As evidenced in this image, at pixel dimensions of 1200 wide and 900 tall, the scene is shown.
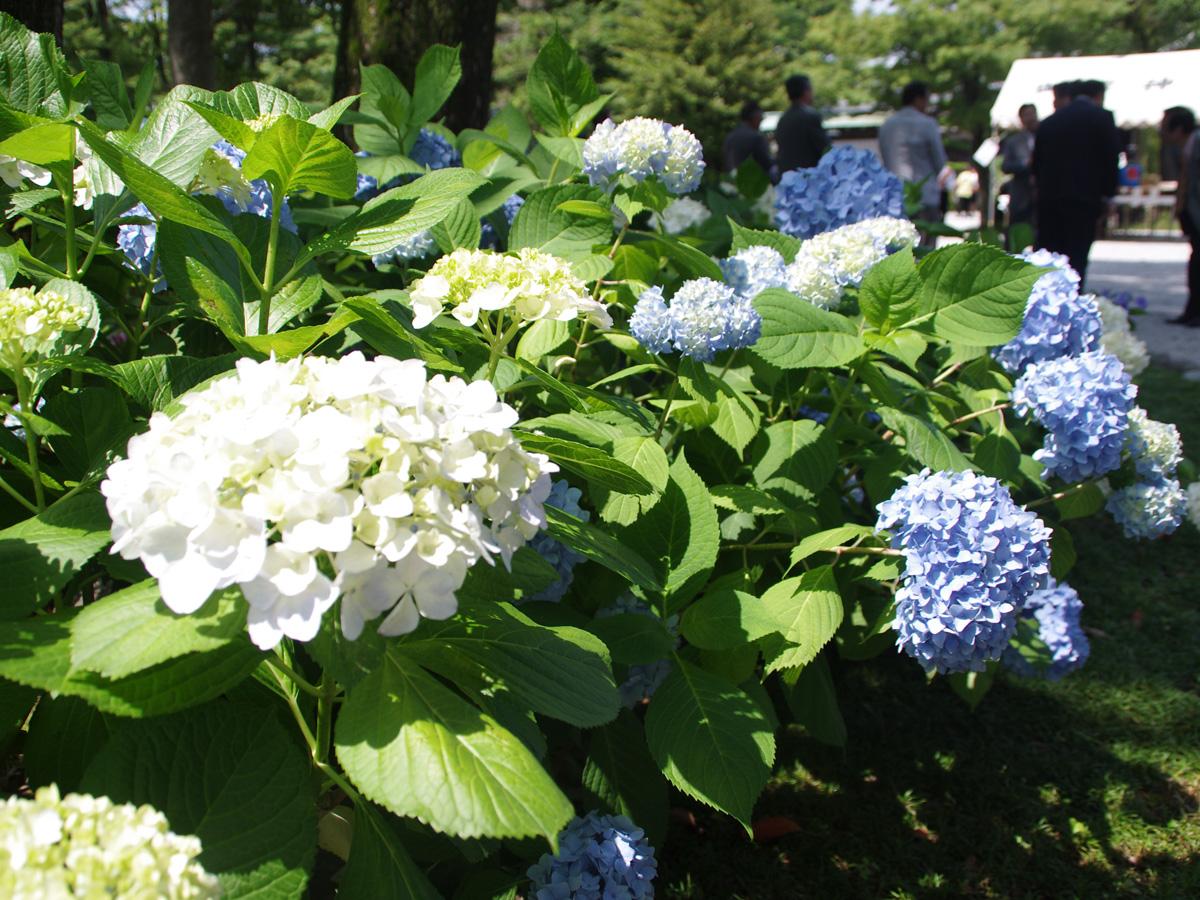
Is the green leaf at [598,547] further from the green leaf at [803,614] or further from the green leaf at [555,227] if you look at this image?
the green leaf at [555,227]

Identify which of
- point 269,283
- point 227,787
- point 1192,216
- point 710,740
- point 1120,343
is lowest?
point 1192,216

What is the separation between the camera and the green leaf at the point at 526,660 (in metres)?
1.13

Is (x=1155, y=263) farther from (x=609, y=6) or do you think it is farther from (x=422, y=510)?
(x=609, y=6)

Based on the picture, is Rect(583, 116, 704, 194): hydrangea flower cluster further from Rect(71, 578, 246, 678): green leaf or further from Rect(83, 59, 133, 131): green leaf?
Rect(71, 578, 246, 678): green leaf

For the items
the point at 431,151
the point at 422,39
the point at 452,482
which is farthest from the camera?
the point at 422,39

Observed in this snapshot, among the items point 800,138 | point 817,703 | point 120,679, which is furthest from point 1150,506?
point 800,138

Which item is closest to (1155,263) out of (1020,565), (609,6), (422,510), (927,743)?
(927,743)

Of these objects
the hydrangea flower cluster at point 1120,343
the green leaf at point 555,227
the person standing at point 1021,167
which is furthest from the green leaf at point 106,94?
the person standing at point 1021,167

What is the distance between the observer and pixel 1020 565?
1669 millimetres

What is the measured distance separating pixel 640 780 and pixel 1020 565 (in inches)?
29.1

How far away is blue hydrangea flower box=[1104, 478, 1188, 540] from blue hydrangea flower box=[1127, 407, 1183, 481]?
0.10 ft

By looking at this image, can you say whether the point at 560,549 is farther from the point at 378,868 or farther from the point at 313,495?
the point at 313,495

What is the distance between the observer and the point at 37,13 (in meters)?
2.54

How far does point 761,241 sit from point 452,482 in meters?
1.54
